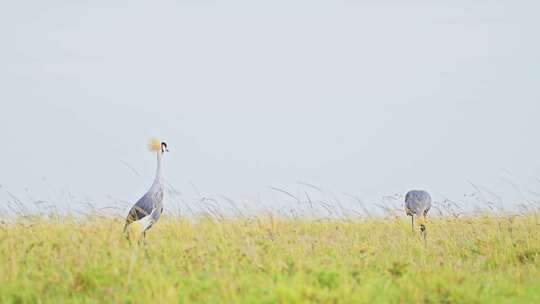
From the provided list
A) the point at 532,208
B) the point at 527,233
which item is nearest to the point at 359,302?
the point at 527,233

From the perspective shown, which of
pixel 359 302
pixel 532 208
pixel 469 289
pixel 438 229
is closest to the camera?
pixel 359 302

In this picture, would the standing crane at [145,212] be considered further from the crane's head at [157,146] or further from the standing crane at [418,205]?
the standing crane at [418,205]

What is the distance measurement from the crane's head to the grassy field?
138 cm

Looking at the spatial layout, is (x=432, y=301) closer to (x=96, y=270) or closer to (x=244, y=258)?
(x=244, y=258)

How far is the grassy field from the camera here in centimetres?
812

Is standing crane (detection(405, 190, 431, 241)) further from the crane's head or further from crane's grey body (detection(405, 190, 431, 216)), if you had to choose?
the crane's head

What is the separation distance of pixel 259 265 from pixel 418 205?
20.2 feet

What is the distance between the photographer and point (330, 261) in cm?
1029

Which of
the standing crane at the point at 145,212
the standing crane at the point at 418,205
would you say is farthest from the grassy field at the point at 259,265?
the standing crane at the point at 418,205

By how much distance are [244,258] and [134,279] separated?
73.3 inches

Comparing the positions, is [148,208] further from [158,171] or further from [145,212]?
[158,171]

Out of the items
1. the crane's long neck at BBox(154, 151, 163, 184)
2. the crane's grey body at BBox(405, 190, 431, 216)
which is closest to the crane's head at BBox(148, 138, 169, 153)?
the crane's long neck at BBox(154, 151, 163, 184)

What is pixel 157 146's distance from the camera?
12.5 m

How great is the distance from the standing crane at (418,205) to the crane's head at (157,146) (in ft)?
16.6
